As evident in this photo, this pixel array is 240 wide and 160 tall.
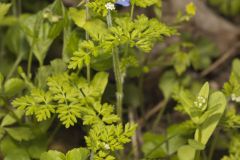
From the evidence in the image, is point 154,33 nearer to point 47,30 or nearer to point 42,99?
point 42,99

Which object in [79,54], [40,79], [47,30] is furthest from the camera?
[47,30]

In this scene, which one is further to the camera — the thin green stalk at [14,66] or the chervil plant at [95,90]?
the thin green stalk at [14,66]

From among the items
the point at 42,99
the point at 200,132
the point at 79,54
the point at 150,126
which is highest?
the point at 79,54

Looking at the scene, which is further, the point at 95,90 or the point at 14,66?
the point at 14,66

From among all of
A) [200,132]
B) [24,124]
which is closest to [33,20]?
[24,124]

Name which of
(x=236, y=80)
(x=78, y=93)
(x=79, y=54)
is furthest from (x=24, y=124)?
(x=236, y=80)

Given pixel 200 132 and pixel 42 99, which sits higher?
pixel 42 99

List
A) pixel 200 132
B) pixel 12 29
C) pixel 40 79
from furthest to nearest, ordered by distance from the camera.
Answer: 1. pixel 12 29
2. pixel 40 79
3. pixel 200 132

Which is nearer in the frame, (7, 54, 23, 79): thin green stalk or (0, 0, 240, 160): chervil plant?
(0, 0, 240, 160): chervil plant

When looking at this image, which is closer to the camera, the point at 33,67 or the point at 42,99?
the point at 42,99
